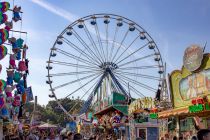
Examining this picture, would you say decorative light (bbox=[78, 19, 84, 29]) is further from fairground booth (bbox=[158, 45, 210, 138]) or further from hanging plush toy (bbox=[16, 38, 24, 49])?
fairground booth (bbox=[158, 45, 210, 138])

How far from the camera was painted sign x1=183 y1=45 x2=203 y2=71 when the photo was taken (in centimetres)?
1297

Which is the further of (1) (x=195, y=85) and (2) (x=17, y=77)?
(2) (x=17, y=77)

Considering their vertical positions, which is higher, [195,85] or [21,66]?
[21,66]

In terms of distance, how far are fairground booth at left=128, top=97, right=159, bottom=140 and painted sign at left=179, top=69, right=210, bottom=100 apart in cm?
216

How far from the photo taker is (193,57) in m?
13.3

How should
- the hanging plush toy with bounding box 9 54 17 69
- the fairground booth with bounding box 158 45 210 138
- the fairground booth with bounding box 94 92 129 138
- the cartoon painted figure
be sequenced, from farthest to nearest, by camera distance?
the fairground booth with bounding box 94 92 129 138 < the hanging plush toy with bounding box 9 54 17 69 < the cartoon painted figure < the fairground booth with bounding box 158 45 210 138

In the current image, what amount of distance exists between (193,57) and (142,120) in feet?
30.0

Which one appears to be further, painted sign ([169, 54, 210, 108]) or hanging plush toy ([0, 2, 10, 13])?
hanging plush toy ([0, 2, 10, 13])

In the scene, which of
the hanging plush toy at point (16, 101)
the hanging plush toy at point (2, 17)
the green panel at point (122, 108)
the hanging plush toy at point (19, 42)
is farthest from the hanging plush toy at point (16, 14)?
the green panel at point (122, 108)

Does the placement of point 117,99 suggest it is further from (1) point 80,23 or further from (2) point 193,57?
(2) point 193,57

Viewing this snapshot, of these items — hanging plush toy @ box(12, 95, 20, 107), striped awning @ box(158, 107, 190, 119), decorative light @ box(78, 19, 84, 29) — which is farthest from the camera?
decorative light @ box(78, 19, 84, 29)

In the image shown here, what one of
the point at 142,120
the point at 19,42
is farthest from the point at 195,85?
A: the point at 19,42

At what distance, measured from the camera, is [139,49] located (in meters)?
32.3

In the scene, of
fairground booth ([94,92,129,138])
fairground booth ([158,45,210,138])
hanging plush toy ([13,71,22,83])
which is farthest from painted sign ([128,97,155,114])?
hanging plush toy ([13,71,22,83])
